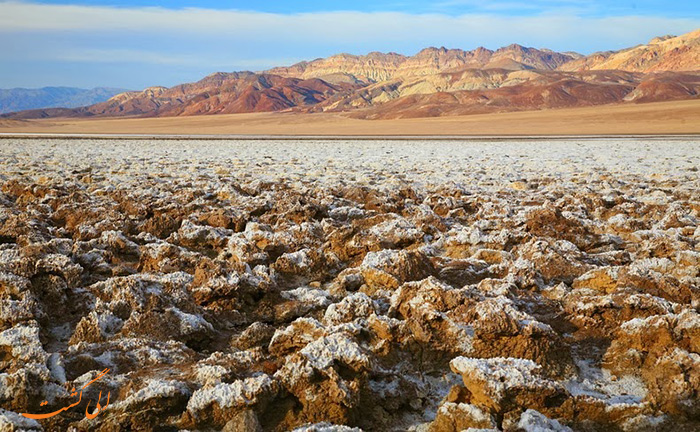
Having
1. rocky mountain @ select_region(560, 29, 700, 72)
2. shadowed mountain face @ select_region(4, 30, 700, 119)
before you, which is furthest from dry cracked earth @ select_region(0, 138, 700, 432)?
rocky mountain @ select_region(560, 29, 700, 72)

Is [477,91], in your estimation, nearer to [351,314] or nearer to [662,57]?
[662,57]

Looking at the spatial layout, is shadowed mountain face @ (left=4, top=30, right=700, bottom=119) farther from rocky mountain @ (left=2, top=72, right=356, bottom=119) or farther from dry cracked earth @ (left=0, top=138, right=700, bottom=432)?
dry cracked earth @ (left=0, top=138, right=700, bottom=432)

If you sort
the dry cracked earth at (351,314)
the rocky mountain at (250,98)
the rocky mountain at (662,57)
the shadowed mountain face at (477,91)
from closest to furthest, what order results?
1. the dry cracked earth at (351,314)
2. the shadowed mountain face at (477,91)
3. the rocky mountain at (662,57)
4. the rocky mountain at (250,98)

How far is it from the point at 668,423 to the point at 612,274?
1816mm

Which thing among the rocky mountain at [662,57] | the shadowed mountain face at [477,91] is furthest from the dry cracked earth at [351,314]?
the rocky mountain at [662,57]

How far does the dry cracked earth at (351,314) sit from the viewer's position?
2777 mm

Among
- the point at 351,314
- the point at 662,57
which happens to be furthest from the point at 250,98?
the point at 351,314

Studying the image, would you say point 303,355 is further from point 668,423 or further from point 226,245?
point 226,245

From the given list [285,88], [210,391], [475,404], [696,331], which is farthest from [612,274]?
[285,88]

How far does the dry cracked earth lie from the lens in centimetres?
278

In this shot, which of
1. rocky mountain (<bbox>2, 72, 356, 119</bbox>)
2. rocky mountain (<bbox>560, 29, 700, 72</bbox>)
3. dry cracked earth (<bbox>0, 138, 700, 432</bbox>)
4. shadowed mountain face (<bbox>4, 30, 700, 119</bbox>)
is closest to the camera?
dry cracked earth (<bbox>0, 138, 700, 432</bbox>)

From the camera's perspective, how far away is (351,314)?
385cm

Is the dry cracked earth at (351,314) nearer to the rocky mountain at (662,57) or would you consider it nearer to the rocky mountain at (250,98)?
the rocky mountain at (250,98)

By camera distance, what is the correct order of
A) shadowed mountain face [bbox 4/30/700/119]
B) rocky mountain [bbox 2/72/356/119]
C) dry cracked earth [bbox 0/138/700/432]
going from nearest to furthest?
1. dry cracked earth [bbox 0/138/700/432]
2. shadowed mountain face [bbox 4/30/700/119]
3. rocky mountain [bbox 2/72/356/119]
